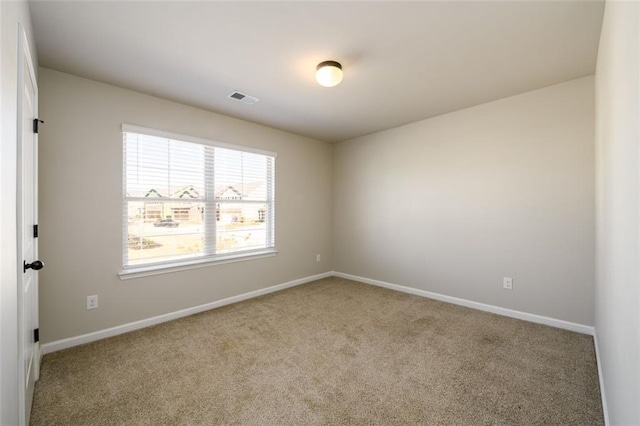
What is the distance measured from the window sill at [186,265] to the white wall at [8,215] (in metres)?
1.61

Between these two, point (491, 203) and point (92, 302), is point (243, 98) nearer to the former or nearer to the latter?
point (92, 302)

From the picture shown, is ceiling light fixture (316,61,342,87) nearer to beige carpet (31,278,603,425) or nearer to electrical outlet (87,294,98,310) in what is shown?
beige carpet (31,278,603,425)

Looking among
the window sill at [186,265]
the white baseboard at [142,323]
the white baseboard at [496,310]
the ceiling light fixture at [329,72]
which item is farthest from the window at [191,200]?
the white baseboard at [496,310]

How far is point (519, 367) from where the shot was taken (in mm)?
2164

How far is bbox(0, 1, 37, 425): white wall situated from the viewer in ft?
3.44

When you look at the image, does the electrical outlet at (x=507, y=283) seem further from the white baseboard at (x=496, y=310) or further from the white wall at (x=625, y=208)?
the white wall at (x=625, y=208)

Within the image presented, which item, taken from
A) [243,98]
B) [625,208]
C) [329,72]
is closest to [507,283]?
[625,208]

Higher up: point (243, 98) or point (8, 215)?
point (243, 98)

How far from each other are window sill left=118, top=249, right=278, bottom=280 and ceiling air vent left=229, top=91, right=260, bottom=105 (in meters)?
1.93

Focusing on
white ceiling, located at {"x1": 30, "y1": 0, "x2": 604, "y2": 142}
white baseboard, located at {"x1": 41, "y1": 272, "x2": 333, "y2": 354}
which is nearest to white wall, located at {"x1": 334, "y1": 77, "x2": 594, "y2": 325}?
white ceiling, located at {"x1": 30, "y1": 0, "x2": 604, "y2": 142}

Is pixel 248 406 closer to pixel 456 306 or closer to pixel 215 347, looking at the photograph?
pixel 215 347

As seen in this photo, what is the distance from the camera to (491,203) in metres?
3.29

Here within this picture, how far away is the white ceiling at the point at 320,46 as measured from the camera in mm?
1781

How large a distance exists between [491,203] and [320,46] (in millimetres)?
2584
